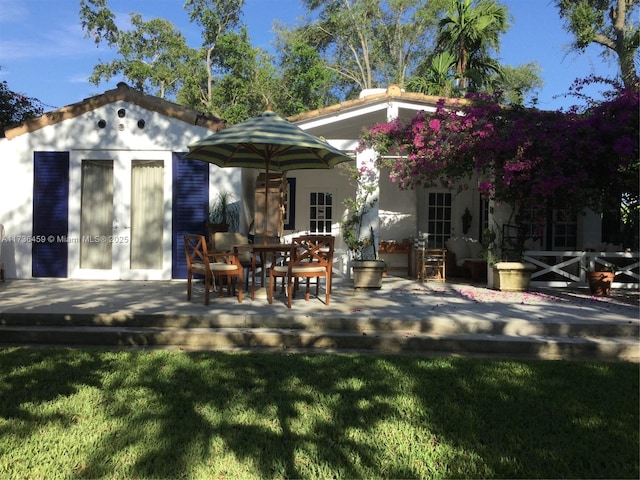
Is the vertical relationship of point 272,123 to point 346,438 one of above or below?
above

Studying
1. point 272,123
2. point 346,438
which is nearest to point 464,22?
point 272,123

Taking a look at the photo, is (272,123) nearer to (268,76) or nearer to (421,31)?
(268,76)

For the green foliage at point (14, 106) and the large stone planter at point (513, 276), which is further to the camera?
the green foliage at point (14, 106)

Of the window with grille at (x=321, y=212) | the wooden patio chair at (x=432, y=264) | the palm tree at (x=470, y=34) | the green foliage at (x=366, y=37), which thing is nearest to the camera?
the wooden patio chair at (x=432, y=264)

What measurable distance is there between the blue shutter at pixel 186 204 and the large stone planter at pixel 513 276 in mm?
5319

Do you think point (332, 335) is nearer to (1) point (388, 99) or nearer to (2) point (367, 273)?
(2) point (367, 273)

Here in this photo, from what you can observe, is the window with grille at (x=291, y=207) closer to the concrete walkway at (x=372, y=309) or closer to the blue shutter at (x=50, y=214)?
the concrete walkway at (x=372, y=309)

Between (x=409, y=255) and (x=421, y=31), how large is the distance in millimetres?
20341

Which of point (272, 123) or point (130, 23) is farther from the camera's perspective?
point (130, 23)

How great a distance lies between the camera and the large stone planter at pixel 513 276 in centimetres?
767

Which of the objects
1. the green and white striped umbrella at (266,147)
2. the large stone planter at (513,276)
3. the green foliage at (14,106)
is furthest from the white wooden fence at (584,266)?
the green foliage at (14,106)

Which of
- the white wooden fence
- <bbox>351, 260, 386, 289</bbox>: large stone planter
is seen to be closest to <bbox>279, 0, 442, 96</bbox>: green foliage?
the white wooden fence

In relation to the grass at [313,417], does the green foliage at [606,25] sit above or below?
above

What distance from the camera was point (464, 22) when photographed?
1434 centimetres
